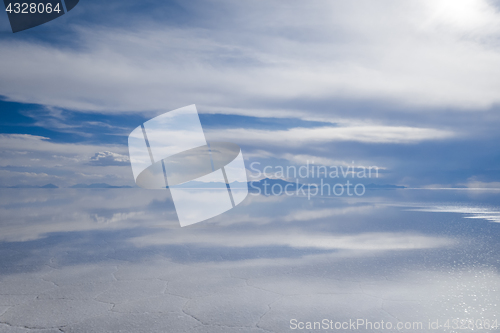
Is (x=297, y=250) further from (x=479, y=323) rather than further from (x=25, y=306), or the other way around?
(x=25, y=306)

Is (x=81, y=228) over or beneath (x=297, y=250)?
beneath

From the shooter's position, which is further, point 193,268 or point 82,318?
point 193,268

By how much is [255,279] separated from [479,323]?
2.42 meters

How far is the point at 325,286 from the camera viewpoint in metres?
4.00

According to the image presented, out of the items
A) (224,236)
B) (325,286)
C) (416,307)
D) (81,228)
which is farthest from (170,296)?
(81,228)

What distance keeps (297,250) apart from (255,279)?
1.92m

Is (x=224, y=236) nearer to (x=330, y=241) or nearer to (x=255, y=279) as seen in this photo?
(x=330, y=241)

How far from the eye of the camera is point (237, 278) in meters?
4.34

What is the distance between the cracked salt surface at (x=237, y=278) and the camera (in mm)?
3143

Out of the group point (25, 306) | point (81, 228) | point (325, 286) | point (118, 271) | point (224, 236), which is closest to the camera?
point (25, 306)

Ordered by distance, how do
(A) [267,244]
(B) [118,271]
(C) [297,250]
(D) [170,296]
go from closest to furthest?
(D) [170,296]
(B) [118,271]
(C) [297,250]
(A) [267,244]

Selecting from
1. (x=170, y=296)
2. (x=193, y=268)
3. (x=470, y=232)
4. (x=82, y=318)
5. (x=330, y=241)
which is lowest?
(x=470, y=232)

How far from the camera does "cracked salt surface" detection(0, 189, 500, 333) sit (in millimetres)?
3143

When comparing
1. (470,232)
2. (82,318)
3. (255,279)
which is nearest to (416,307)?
(255,279)
